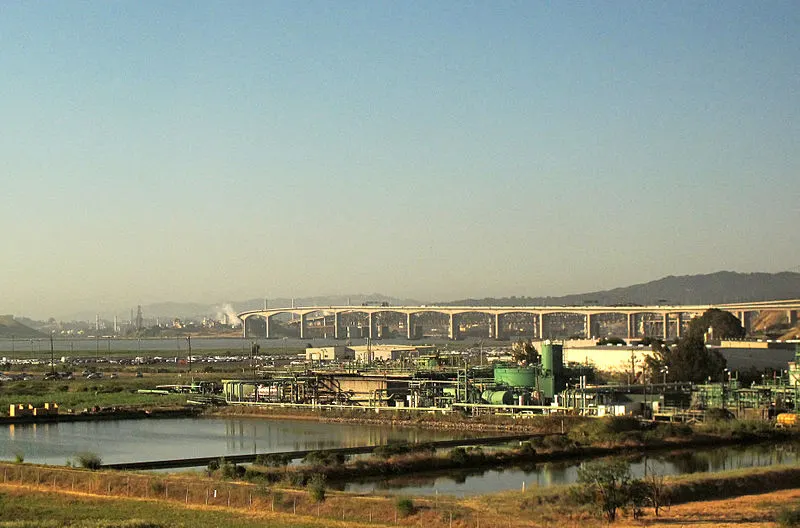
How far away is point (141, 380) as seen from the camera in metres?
50.7

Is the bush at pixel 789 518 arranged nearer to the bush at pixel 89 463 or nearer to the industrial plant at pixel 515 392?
the bush at pixel 89 463

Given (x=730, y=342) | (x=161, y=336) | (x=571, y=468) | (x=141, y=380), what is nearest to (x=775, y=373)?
(x=730, y=342)

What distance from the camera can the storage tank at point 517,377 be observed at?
35.0 meters

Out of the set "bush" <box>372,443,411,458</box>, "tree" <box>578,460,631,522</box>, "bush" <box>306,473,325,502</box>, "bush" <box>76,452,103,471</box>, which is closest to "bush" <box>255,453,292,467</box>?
"bush" <box>372,443,411,458</box>

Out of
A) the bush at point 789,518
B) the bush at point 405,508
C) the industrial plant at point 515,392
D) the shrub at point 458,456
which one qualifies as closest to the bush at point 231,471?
the bush at point 405,508

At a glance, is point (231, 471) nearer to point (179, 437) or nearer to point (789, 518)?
point (789, 518)

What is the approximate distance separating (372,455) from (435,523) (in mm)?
7108

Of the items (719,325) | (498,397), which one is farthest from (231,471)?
(719,325)

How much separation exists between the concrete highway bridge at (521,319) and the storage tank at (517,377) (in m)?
39.6

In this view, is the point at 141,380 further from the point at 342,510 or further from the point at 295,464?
the point at 342,510

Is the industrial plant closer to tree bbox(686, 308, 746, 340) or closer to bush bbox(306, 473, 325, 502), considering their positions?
bush bbox(306, 473, 325, 502)

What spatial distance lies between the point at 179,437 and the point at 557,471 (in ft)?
35.5

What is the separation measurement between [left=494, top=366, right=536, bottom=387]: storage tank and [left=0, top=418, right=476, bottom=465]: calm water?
6237 millimetres

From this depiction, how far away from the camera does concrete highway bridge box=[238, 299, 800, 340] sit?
79.2 meters
